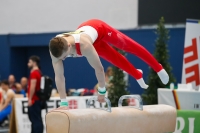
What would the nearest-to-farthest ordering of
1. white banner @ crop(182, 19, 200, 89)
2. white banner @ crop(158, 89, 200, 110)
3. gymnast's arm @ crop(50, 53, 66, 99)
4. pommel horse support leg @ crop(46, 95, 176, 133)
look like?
pommel horse support leg @ crop(46, 95, 176, 133) → gymnast's arm @ crop(50, 53, 66, 99) → white banner @ crop(158, 89, 200, 110) → white banner @ crop(182, 19, 200, 89)

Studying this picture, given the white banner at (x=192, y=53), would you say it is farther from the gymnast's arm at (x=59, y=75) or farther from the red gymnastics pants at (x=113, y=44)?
the gymnast's arm at (x=59, y=75)

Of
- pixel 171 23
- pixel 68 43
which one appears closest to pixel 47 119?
pixel 68 43

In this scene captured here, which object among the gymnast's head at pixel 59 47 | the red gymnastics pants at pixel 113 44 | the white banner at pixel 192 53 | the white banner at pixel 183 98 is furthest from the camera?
the white banner at pixel 192 53

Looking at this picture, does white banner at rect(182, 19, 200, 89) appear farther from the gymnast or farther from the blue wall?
the blue wall

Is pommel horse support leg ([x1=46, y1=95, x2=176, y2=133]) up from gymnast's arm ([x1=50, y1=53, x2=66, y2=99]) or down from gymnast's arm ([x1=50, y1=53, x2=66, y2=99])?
down

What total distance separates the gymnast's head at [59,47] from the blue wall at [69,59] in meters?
7.34

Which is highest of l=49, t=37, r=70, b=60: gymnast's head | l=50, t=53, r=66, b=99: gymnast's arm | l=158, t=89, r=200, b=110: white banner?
l=49, t=37, r=70, b=60: gymnast's head

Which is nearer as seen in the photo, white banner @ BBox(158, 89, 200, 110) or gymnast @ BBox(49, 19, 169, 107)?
gymnast @ BBox(49, 19, 169, 107)

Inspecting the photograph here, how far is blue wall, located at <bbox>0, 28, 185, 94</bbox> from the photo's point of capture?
11523 millimetres

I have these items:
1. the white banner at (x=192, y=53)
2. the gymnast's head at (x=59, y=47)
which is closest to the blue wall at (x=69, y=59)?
the white banner at (x=192, y=53)

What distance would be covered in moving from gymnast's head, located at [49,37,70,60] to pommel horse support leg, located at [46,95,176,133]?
2.00 feet

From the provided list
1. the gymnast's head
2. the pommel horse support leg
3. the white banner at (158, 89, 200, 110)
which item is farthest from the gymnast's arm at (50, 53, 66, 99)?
the white banner at (158, 89, 200, 110)

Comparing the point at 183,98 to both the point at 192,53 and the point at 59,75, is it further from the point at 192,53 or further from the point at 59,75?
the point at 59,75

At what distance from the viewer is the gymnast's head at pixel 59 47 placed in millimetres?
4426
